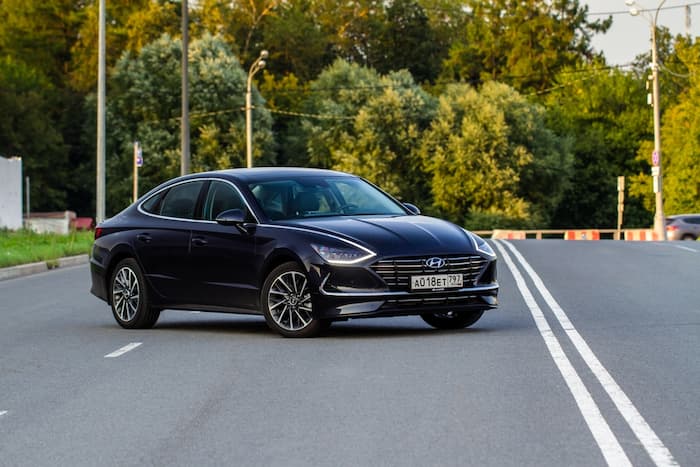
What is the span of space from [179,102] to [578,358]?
67.8 metres

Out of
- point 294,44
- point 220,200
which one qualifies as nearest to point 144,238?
point 220,200

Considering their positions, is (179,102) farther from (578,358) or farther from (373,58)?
(578,358)

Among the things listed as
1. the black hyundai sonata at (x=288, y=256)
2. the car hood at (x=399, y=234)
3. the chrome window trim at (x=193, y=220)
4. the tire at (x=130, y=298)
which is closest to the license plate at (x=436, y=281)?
the black hyundai sonata at (x=288, y=256)

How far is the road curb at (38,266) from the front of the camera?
Result: 26.5 metres

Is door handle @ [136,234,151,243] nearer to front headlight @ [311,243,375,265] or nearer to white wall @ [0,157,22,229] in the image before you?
front headlight @ [311,243,375,265]

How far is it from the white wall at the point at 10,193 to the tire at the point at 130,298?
4055cm

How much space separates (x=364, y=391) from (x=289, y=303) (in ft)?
12.3

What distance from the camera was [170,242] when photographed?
14797 millimetres

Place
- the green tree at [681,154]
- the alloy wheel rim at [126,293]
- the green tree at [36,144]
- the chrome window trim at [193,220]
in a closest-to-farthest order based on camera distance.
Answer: the chrome window trim at [193,220] < the alloy wheel rim at [126,293] < the green tree at [36,144] < the green tree at [681,154]

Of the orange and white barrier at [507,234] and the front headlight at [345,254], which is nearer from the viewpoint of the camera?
the front headlight at [345,254]

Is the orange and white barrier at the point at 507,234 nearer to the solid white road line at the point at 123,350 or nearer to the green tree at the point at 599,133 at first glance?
the green tree at the point at 599,133

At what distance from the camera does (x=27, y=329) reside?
1538 centimetres

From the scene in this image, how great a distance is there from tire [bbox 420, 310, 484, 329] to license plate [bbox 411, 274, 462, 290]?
0.79 m

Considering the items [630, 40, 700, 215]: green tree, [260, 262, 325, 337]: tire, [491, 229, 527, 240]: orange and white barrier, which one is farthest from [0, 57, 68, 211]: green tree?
[260, 262, 325, 337]: tire
